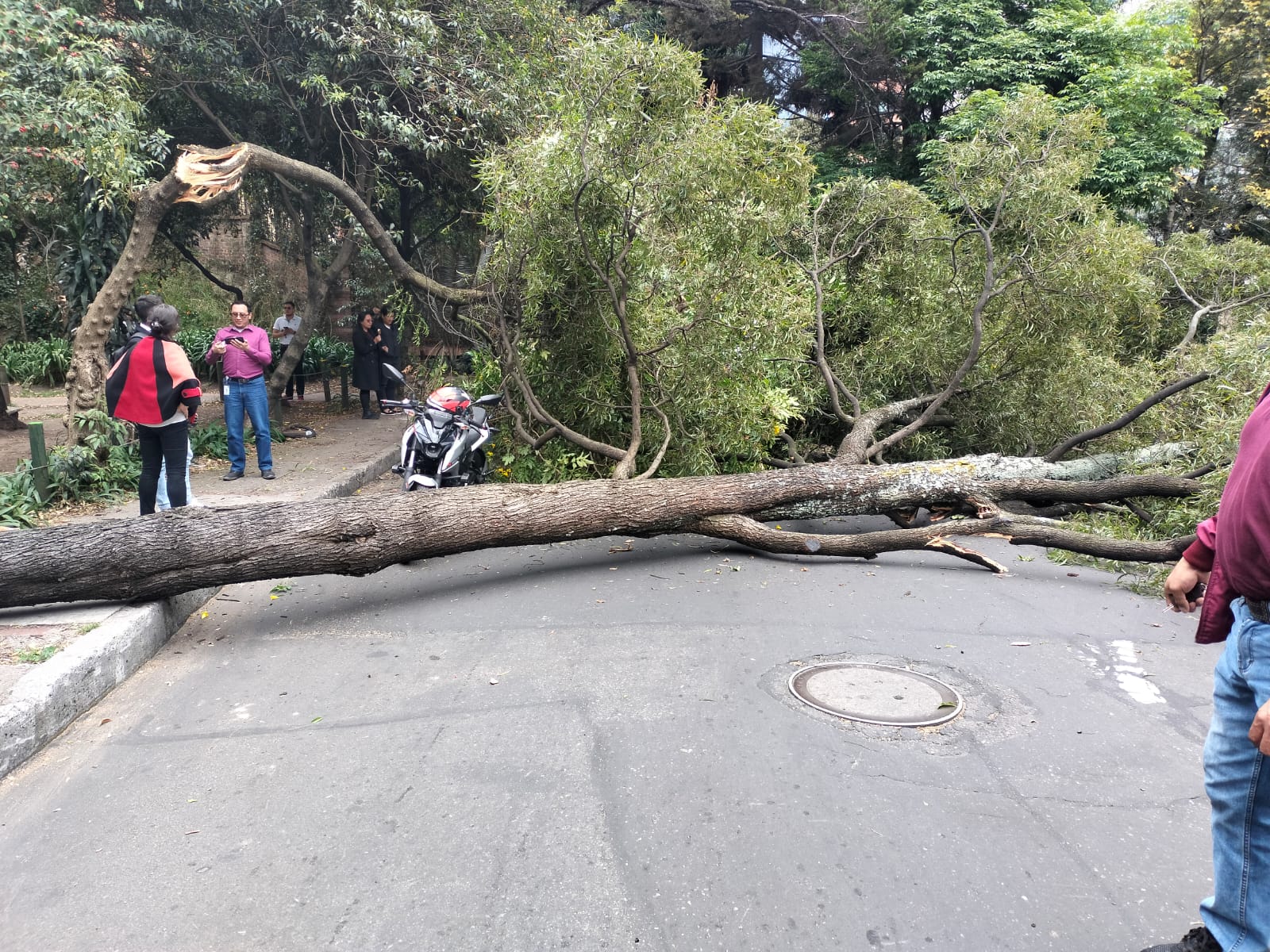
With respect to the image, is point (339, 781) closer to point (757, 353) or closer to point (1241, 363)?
point (757, 353)

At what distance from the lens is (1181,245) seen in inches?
489

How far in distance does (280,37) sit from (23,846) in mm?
11385

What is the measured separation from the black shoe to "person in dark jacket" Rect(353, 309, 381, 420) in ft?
44.0

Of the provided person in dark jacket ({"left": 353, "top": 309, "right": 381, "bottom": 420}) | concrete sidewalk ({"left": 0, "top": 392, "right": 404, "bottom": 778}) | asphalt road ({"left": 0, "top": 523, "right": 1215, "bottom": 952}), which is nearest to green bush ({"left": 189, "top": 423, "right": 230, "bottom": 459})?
concrete sidewalk ({"left": 0, "top": 392, "right": 404, "bottom": 778})

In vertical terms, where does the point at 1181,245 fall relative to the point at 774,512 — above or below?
above

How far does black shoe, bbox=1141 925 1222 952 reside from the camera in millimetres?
2289

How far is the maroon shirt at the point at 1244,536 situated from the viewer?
2.04 meters

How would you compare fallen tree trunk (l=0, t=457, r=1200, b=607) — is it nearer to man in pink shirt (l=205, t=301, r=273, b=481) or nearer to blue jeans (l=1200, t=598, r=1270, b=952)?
man in pink shirt (l=205, t=301, r=273, b=481)

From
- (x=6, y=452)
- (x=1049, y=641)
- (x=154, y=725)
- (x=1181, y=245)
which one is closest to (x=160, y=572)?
(x=154, y=725)

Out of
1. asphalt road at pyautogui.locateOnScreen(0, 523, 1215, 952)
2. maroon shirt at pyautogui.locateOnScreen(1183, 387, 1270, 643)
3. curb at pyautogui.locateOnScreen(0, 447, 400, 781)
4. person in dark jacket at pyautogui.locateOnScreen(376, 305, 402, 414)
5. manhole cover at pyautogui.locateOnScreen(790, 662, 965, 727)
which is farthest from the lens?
person in dark jacket at pyautogui.locateOnScreen(376, 305, 402, 414)

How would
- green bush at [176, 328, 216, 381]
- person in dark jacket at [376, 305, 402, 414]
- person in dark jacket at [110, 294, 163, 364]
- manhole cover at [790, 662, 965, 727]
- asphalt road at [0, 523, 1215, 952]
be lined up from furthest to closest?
1. green bush at [176, 328, 216, 381]
2. person in dark jacket at [376, 305, 402, 414]
3. person in dark jacket at [110, 294, 163, 364]
4. manhole cover at [790, 662, 965, 727]
5. asphalt road at [0, 523, 1215, 952]

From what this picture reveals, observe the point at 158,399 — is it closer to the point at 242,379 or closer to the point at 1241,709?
the point at 242,379

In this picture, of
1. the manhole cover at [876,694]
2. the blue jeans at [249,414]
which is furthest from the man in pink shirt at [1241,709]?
the blue jeans at [249,414]

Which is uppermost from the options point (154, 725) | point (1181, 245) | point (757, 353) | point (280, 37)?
point (280, 37)
